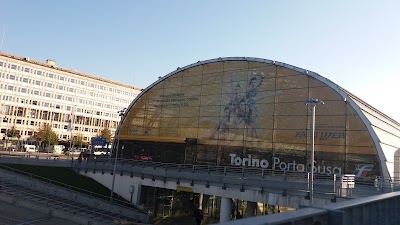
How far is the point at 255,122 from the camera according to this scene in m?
41.1

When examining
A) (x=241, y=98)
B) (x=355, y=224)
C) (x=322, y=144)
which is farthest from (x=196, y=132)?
(x=355, y=224)

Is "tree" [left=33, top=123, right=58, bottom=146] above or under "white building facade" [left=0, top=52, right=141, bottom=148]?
under

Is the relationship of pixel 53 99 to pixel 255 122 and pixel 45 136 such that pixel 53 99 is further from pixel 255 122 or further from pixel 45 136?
pixel 255 122

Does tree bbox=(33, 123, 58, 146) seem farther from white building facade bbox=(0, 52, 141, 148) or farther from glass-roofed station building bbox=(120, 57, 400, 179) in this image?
glass-roofed station building bbox=(120, 57, 400, 179)

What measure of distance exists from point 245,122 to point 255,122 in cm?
132

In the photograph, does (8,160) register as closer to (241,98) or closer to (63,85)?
(241,98)

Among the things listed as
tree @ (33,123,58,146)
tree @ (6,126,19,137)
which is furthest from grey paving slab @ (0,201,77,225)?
tree @ (6,126,19,137)

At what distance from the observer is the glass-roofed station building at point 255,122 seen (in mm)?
34281

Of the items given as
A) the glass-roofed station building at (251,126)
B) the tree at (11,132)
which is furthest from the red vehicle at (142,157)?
the tree at (11,132)

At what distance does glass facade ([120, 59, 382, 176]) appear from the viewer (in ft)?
115

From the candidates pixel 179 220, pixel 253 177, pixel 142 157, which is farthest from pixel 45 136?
pixel 253 177

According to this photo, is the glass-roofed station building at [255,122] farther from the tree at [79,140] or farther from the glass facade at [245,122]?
the tree at [79,140]

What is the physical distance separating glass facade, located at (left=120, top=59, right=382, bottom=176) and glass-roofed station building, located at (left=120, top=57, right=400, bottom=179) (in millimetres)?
99

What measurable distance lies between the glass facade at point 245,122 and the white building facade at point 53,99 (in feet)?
140
